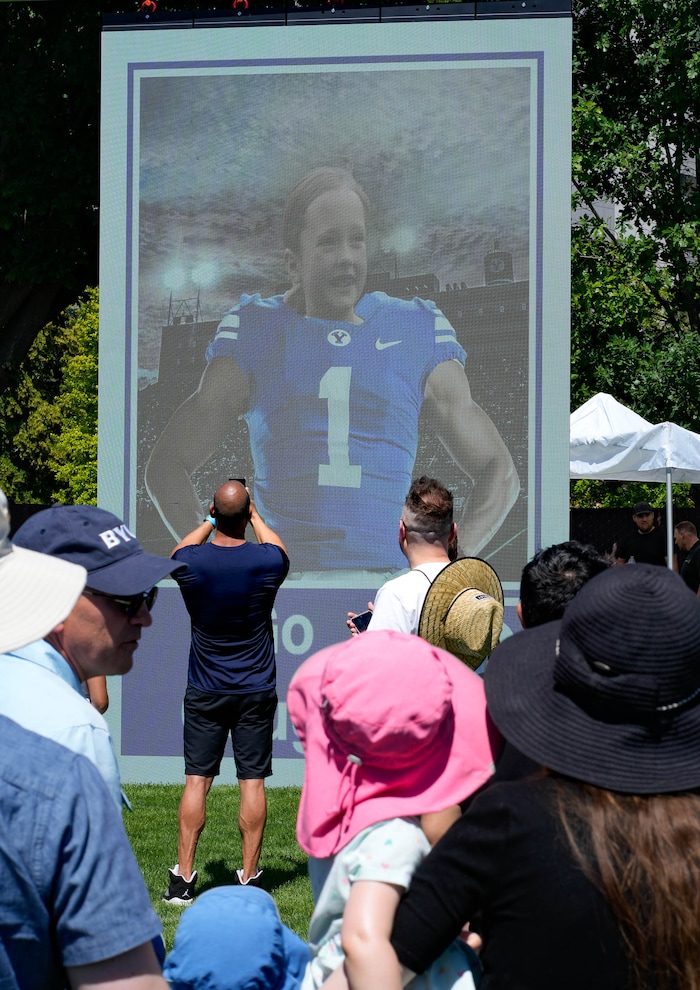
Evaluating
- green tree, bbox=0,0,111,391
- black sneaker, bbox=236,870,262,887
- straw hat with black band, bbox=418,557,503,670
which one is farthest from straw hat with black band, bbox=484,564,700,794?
green tree, bbox=0,0,111,391

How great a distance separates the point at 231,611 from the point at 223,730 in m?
0.73

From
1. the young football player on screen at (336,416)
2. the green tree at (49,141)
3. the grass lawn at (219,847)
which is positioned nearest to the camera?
the grass lawn at (219,847)

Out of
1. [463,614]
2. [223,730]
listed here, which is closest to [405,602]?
[463,614]

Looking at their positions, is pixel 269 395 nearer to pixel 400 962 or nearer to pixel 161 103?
A: pixel 161 103

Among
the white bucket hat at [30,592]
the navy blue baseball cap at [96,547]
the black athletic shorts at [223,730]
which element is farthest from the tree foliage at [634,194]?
the white bucket hat at [30,592]

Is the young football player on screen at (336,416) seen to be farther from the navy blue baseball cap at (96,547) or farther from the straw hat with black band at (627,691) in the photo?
the straw hat with black band at (627,691)

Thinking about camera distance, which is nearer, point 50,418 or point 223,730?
point 223,730

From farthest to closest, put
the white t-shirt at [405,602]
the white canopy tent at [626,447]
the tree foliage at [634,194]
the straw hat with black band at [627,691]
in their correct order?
the tree foliage at [634,194], the white canopy tent at [626,447], the white t-shirt at [405,602], the straw hat with black band at [627,691]

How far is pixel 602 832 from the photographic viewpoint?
1684 millimetres

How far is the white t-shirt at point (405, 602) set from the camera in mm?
4305

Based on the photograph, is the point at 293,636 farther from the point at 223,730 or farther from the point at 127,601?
the point at 127,601

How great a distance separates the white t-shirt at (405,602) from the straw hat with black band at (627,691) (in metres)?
2.51

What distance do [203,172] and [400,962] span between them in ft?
27.8

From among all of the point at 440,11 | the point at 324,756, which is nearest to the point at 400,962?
the point at 324,756
